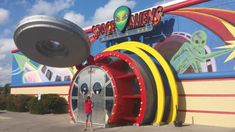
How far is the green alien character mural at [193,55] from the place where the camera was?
50.5ft

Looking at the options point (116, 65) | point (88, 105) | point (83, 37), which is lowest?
point (88, 105)

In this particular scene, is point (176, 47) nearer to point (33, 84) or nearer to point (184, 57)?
point (184, 57)

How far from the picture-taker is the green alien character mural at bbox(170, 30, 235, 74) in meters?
15.4

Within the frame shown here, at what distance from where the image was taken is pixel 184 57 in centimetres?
1609

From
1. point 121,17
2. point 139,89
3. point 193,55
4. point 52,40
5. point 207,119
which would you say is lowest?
point 207,119

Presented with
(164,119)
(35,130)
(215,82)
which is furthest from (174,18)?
(35,130)

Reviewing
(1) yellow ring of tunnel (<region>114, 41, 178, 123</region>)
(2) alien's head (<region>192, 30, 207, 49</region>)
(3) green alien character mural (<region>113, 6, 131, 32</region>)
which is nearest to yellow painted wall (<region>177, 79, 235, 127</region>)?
(1) yellow ring of tunnel (<region>114, 41, 178, 123</region>)

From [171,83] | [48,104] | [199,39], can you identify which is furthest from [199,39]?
[48,104]

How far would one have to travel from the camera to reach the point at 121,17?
Answer: 18.8m

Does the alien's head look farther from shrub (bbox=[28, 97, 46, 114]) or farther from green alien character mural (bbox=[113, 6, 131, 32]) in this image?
shrub (bbox=[28, 97, 46, 114])

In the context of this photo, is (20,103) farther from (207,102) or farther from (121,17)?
(207,102)

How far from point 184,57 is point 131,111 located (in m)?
3.78

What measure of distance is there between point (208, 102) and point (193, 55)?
244 centimetres

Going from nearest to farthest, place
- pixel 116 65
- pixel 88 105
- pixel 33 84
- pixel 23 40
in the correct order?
pixel 88 105, pixel 23 40, pixel 116 65, pixel 33 84
